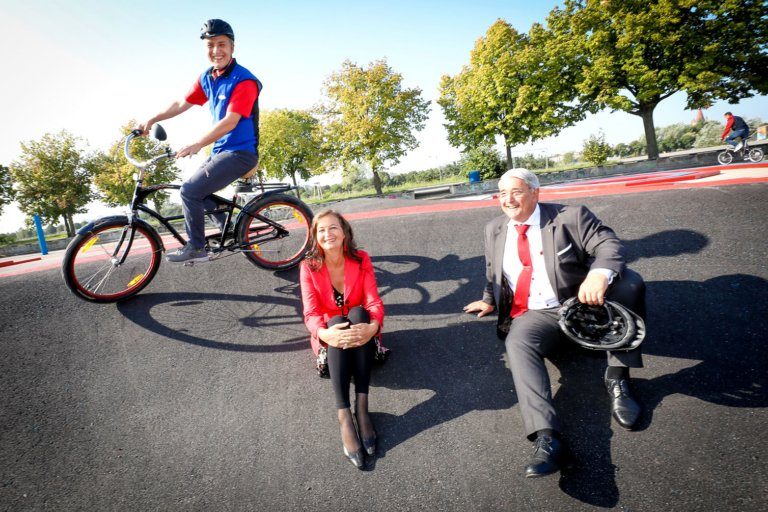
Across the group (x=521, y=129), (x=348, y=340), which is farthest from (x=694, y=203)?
(x=521, y=129)

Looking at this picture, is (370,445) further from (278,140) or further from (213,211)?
(278,140)

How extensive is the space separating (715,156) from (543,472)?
2486 cm

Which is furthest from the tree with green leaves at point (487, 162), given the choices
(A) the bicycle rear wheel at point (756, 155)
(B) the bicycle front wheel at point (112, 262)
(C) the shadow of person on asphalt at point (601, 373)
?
(B) the bicycle front wheel at point (112, 262)

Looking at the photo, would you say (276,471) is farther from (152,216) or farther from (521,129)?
(521,129)

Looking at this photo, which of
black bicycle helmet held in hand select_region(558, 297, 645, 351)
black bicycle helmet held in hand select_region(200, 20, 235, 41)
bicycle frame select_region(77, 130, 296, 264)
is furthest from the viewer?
bicycle frame select_region(77, 130, 296, 264)

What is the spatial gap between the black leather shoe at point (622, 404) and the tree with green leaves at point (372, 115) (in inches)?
1147

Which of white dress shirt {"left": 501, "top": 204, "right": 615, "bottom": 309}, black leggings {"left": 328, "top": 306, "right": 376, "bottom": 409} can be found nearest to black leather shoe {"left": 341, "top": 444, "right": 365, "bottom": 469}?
black leggings {"left": 328, "top": 306, "right": 376, "bottom": 409}

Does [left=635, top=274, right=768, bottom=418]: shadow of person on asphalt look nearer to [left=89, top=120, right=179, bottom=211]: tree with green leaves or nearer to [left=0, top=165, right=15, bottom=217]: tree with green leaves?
[left=89, top=120, right=179, bottom=211]: tree with green leaves

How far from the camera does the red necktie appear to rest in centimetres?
283

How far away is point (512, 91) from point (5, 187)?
4384cm

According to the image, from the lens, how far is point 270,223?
4555mm

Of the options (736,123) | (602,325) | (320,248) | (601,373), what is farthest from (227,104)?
(736,123)

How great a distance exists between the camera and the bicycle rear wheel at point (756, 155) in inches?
539

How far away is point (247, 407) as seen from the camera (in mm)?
2898
